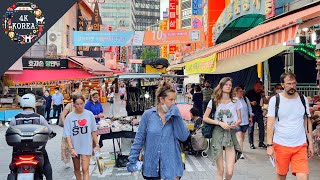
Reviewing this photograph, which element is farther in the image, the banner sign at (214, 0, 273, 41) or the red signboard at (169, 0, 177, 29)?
the red signboard at (169, 0, 177, 29)

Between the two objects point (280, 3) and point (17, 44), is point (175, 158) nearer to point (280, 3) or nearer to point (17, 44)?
point (280, 3)

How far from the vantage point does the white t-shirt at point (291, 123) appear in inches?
232

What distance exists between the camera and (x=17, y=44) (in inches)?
966

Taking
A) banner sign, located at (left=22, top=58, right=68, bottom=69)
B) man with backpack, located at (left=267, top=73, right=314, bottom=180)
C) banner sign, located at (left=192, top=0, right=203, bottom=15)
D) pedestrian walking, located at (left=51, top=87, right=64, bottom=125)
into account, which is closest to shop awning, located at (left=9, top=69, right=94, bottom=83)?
banner sign, located at (left=22, top=58, right=68, bottom=69)

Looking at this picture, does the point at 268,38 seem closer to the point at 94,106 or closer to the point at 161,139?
the point at 161,139

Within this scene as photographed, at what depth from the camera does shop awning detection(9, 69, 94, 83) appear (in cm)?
2402

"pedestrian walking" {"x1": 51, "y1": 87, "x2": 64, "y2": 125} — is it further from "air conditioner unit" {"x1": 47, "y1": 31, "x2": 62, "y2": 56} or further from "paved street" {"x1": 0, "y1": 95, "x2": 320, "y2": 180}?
"air conditioner unit" {"x1": 47, "y1": 31, "x2": 62, "y2": 56}

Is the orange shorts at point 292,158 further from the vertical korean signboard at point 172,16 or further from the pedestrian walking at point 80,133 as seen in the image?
the vertical korean signboard at point 172,16

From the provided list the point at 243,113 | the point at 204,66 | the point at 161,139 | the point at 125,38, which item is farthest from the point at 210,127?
the point at 125,38

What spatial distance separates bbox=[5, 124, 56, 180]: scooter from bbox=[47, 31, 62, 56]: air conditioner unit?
25600 millimetres

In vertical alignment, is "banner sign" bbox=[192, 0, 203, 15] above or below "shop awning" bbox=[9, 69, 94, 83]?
above

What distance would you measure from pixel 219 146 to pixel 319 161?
402 cm

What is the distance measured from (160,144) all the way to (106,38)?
24.0 metres

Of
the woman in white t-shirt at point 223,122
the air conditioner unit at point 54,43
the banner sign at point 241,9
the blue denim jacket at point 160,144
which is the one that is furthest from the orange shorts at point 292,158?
the air conditioner unit at point 54,43
